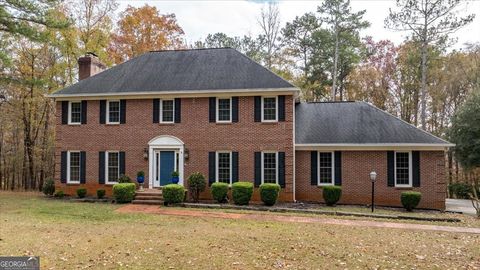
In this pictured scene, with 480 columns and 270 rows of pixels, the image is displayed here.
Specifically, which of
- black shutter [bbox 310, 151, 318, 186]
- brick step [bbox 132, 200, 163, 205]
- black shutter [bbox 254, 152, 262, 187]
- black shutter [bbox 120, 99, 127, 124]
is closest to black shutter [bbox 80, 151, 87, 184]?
black shutter [bbox 120, 99, 127, 124]

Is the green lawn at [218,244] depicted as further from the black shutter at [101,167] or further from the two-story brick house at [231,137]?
the black shutter at [101,167]

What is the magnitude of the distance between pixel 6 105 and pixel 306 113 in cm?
2193

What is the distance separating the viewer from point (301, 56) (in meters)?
31.8

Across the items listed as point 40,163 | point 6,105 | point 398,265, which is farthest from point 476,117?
point 6,105

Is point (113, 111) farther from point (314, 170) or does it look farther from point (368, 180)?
point (368, 180)

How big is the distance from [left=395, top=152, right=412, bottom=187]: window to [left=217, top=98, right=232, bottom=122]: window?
8.06m

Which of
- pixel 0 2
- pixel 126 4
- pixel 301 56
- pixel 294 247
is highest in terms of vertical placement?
pixel 126 4

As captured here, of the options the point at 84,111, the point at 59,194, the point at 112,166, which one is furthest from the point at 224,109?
the point at 59,194

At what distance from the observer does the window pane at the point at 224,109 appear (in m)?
16.7

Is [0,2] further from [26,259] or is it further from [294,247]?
[294,247]

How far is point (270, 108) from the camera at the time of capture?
53.5 feet

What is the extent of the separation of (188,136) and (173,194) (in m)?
3.21

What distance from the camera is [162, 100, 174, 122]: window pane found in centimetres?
1710

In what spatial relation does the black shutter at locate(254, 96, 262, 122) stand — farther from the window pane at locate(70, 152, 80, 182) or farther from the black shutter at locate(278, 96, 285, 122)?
the window pane at locate(70, 152, 80, 182)
